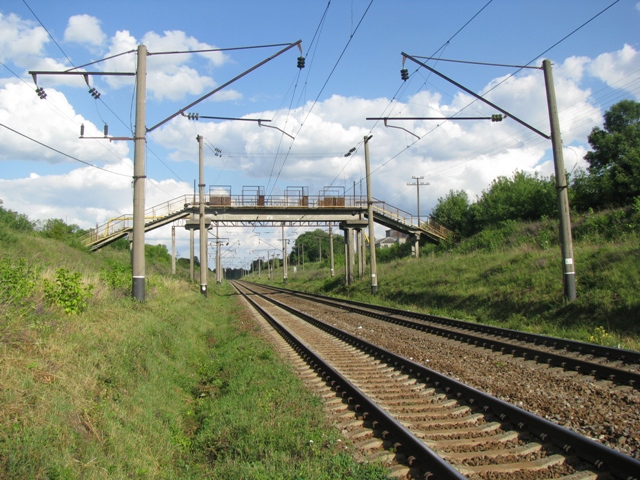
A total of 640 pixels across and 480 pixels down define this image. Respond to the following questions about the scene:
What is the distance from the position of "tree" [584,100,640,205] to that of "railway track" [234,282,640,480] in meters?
29.8

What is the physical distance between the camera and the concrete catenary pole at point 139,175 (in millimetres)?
15703

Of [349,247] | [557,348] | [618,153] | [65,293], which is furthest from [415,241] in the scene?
[65,293]

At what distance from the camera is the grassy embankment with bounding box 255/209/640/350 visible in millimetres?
15296

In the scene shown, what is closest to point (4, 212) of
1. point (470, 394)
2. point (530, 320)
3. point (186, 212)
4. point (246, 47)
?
point (186, 212)

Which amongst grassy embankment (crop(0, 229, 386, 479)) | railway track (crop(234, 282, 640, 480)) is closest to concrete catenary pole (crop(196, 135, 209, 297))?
grassy embankment (crop(0, 229, 386, 479))

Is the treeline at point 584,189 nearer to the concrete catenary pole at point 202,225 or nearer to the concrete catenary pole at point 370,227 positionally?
the concrete catenary pole at point 370,227

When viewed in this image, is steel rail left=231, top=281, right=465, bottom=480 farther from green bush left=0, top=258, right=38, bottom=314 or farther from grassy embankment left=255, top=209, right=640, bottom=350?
grassy embankment left=255, top=209, right=640, bottom=350

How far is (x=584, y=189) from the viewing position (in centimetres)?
3741

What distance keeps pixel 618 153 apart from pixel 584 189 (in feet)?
16.7

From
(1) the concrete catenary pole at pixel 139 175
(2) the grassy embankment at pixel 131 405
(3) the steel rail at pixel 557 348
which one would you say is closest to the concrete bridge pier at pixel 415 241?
(3) the steel rail at pixel 557 348

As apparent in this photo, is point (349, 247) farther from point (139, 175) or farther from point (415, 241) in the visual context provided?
point (139, 175)

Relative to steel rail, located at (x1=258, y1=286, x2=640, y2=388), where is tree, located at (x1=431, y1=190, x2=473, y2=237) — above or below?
above

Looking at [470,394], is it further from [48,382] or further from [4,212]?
[4,212]

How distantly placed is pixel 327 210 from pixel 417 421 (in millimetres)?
36959
